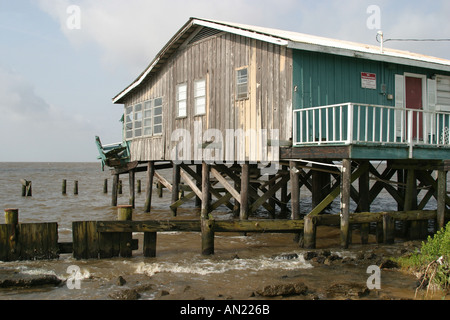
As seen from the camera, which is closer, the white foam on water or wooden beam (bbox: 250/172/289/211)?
the white foam on water

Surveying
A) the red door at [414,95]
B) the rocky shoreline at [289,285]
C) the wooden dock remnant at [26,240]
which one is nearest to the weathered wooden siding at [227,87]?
the rocky shoreline at [289,285]

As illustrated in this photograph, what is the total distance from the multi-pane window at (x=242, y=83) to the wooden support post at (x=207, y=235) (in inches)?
193

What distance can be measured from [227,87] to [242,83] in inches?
26.1

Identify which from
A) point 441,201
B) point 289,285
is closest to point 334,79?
point 441,201

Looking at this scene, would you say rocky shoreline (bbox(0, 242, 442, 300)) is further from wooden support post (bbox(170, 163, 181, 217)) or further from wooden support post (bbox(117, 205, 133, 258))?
wooden support post (bbox(170, 163, 181, 217))

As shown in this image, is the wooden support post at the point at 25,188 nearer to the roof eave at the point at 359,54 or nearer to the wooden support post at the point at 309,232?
the roof eave at the point at 359,54

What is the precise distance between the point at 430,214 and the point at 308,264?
16.7 ft

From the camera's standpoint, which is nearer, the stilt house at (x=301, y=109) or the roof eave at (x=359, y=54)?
the stilt house at (x=301, y=109)

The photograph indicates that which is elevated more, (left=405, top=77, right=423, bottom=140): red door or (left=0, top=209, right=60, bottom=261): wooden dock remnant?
(left=405, top=77, right=423, bottom=140): red door

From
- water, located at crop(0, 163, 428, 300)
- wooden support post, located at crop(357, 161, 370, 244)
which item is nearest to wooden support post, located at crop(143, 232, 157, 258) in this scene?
water, located at crop(0, 163, 428, 300)

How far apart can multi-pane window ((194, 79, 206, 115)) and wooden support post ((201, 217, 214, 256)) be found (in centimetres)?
587

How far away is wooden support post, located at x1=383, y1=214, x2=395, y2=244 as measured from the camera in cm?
1219

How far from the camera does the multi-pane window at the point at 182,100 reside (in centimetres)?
1688
